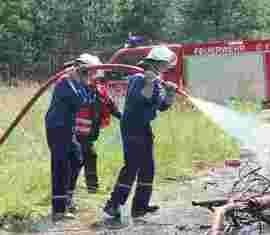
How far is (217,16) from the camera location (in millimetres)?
36938

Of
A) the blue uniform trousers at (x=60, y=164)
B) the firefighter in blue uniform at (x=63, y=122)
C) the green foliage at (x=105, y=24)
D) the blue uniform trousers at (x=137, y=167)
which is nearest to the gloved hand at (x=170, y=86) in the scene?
the blue uniform trousers at (x=137, y=167)

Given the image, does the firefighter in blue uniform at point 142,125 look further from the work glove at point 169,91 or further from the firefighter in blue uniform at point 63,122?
the firefighter in blue uniform at point 63,122

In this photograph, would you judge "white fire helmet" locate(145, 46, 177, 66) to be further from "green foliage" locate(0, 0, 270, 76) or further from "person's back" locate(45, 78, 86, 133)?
"green foliage" locate(0, 0, 270, 76)

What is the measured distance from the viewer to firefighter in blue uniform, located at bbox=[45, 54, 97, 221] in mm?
7309

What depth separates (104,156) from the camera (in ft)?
33.0

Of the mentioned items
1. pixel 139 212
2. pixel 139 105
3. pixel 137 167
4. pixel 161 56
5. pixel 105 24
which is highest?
pixel 161 56

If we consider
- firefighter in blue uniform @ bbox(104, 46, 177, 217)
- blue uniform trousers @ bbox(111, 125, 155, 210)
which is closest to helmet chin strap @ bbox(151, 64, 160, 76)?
firefighter in blue uniform @ bbox(104, 46, 177, 217)

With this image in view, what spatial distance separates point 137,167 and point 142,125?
429 mm

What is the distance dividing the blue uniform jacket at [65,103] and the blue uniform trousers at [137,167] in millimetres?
519

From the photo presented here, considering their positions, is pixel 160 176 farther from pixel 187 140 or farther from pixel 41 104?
pixel 41 104

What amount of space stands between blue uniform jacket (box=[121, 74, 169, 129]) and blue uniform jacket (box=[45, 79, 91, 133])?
1.61 ft

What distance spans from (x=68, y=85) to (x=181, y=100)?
246 inches

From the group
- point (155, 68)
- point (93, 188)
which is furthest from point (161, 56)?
point (93, 188)

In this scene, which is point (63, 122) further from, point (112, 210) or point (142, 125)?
point (112, 210)
